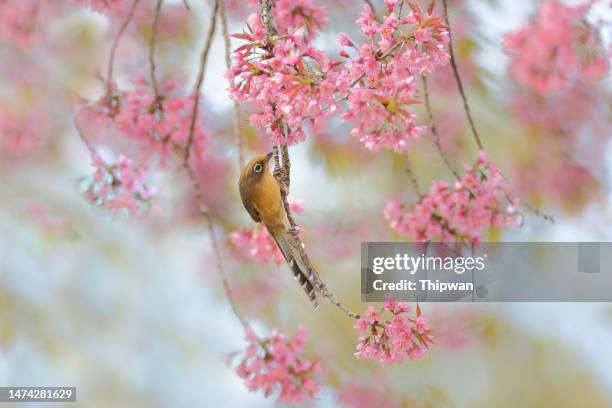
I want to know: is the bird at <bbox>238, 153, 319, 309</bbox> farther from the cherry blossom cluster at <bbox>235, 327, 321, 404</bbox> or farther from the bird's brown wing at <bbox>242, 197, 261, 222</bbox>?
the cherry blossom cluster at <bbox>235, 327, 321, 404</bbox>

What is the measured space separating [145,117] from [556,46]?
633mm

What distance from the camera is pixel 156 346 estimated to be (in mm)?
1857

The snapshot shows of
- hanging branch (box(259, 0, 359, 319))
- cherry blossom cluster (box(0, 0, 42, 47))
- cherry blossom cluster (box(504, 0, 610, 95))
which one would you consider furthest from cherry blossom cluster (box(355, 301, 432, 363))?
cherry blossom cluster (box(0, 0, 42, 47))

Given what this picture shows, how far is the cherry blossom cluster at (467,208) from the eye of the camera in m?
0.91

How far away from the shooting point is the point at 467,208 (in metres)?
0.92

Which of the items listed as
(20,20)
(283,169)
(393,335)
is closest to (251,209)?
(283,169)

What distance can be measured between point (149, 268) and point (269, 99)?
4.18ft

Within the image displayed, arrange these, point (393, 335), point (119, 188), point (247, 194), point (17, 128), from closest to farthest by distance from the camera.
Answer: point (393, 335), point (247, 194), point (119, 188), point (17, 128)

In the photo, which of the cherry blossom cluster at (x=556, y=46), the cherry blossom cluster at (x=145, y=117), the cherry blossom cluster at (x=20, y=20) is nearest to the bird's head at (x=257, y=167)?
the cherry blossom cluster at (x=145, y=117)

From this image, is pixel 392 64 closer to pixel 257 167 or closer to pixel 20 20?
pixel 257 167

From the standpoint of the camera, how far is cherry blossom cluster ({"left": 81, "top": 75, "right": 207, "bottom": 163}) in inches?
43.1

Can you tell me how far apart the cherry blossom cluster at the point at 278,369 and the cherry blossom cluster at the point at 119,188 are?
274 mm

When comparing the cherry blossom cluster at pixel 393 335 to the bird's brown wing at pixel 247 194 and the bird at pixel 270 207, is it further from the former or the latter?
the bird's brown wing at pixel 247 194

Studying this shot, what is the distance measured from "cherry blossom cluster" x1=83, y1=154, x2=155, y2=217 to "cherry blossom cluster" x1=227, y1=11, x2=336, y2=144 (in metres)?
0.44
